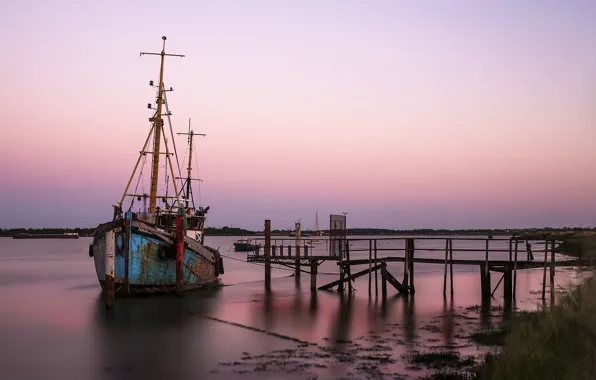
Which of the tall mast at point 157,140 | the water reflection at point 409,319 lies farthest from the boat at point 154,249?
the water reflection at point 409,319

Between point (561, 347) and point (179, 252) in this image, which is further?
point (179, 252)

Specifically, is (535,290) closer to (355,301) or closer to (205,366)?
(355,301)

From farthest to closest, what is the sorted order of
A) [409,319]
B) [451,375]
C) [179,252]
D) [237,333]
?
[179,252] < [409,319] < [237,333] < [451,375]

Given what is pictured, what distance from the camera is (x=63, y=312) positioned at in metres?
25.7

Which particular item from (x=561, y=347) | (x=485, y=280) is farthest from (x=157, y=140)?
(x=561, y=347)

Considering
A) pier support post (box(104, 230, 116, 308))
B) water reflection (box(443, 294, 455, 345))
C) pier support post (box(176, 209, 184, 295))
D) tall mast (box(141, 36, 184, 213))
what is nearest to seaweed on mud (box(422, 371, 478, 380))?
water reflection (box(443, 294, 455, 345))

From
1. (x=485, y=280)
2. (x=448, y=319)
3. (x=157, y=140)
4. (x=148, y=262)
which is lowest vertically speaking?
(x=448, y=319)

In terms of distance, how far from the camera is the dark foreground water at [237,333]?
13.6 meters

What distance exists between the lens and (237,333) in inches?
738

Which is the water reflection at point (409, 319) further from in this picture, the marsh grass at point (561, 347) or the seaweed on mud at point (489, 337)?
the marsh grass at point (561, 347)

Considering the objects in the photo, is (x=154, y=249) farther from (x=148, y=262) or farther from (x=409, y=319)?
(x=409, y=319)

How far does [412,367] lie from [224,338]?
689 centimetres

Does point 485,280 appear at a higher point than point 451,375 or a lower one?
higher

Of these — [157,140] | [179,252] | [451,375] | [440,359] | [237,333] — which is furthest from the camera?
[157,140]
